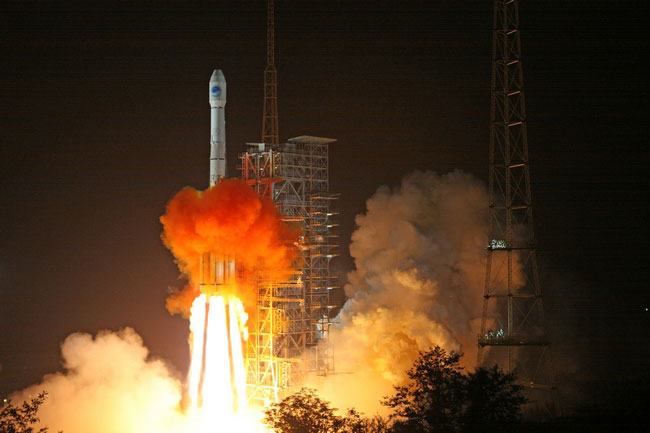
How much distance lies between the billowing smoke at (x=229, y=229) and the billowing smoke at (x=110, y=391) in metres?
7.49

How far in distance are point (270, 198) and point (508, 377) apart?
24146 mm

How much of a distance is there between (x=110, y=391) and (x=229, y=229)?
13677 mm

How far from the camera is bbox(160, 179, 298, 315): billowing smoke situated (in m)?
54.1

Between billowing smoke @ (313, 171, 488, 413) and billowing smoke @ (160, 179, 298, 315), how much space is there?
275 inches

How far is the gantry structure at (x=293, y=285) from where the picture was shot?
59.0 meters

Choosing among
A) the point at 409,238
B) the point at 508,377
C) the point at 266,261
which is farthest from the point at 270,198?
the point at 508,377

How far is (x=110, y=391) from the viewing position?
61.4 meters

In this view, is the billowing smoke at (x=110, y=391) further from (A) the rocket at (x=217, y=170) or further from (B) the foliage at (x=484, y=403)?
(B) the foliage at (x=484, y=403)

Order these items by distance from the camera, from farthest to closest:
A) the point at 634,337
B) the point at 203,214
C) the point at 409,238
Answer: the point at 634,337 < the point at 409,238 < the point at 203,214

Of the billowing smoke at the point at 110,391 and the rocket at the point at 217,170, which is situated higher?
the rocket at the point at 217,170

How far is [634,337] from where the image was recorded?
7594 cm

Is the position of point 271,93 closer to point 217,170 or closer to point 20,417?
point 217,170

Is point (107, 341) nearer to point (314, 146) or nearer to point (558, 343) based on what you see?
point (314, 146)


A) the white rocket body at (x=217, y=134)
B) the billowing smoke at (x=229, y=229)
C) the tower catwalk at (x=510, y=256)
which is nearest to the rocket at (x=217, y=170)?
the white rocket body at (x=217, y=134)
